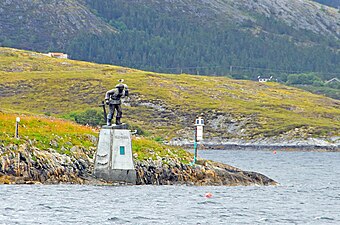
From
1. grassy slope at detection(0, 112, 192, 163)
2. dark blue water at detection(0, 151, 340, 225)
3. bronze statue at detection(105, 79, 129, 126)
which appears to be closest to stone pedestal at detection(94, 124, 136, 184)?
bronze statue at detection(105, 79, 129, 126)

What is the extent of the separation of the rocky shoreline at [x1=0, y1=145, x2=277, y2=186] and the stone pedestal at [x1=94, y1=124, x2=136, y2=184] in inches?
26.6

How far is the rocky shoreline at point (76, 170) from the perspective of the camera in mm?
62625

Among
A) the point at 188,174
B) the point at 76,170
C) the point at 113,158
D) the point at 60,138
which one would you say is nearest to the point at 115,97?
the point at 113,158

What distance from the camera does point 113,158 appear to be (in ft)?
212

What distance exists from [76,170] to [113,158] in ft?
8.24

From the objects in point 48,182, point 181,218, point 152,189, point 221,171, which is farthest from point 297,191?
point 181,218

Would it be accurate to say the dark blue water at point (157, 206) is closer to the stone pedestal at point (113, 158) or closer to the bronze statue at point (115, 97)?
the stone pedestal at point (113, 158)

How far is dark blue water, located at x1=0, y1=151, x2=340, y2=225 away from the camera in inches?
1945

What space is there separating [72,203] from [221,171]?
21.0 m

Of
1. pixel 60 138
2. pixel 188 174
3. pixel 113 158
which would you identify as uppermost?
pixel 60 138

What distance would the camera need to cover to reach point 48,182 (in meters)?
63.2

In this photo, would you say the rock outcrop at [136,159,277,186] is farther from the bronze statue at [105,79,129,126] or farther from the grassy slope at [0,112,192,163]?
the bronze statue at [105,79,129,126]

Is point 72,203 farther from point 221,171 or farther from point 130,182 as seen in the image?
point 221,171

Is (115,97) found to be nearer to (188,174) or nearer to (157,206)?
(188,174)
